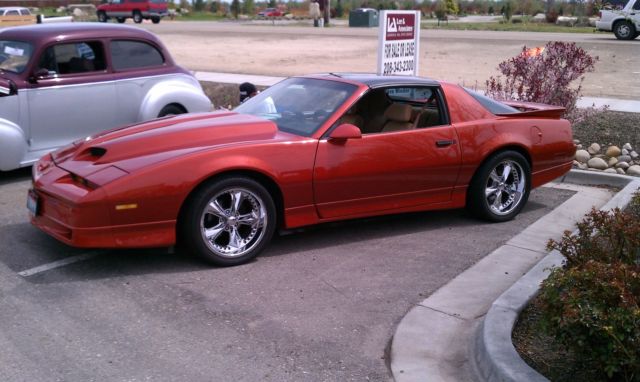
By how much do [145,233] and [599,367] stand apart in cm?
320

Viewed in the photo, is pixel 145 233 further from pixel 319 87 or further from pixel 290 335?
pixel 319 87

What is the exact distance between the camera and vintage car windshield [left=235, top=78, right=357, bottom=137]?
6.06m

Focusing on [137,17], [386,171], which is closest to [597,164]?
[386,171]

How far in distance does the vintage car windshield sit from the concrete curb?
2118 mm

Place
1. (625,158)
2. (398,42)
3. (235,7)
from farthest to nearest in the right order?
(235,7) → (398,42) → (625,158)

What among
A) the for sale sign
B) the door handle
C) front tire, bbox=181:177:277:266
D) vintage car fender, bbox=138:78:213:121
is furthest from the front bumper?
the for sale sign

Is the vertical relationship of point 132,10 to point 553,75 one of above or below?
above

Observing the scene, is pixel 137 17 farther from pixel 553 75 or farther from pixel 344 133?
pixel 344 133

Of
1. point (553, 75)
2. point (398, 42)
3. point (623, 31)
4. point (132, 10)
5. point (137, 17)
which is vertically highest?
point (132, 10)

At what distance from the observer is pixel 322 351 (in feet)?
13.9

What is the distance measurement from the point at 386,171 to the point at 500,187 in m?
1.41

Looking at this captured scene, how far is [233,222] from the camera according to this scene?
547 centimetres

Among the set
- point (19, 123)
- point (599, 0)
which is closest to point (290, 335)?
point (599, 0)

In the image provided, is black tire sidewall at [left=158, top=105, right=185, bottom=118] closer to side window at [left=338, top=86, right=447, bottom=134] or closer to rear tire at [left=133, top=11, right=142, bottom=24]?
side window at [left=338, top=86, right=447, bottom=134]
